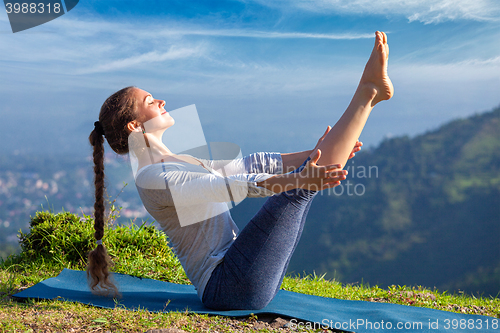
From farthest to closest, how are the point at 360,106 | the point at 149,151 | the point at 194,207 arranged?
the point at 149,151 → the point at 194,207 → the point at 360,106

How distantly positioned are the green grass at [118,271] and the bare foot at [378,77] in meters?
1.57

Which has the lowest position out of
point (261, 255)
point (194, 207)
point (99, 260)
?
point (99, 260)

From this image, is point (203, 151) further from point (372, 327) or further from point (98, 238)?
point (372, 327)

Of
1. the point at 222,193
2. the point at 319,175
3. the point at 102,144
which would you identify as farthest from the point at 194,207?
the point at 102,144

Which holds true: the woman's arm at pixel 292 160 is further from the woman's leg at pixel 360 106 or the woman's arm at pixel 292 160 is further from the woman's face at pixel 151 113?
the woman's face at pixel 151 113

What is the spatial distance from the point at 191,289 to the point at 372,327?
1582mm

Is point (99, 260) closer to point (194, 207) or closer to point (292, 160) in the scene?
point (194, 207)

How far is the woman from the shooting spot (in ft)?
6.30

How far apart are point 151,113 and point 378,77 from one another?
1526mm

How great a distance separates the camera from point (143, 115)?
252cm

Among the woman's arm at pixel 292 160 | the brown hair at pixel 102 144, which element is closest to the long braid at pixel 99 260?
the brown hair at pixel 102 144

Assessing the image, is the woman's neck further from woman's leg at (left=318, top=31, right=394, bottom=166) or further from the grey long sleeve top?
woman's leg at (left=318, top=31, right=394, bottom=166)

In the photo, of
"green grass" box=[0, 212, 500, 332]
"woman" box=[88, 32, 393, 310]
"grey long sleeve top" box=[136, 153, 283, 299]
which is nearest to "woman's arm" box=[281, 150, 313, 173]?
"woman" box=[88, 32, 393, 310]

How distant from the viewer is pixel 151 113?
8.30ft
